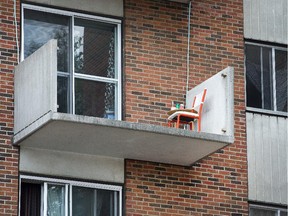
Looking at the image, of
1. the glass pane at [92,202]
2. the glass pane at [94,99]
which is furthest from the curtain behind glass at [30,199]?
the glass pane at [94,99]

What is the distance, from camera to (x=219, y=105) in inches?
1002

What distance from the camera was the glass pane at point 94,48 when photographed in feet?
86.0

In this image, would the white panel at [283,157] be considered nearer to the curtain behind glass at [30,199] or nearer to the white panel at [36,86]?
the curtain behind glass at [30,199]

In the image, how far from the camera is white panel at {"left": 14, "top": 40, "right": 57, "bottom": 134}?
79.0 ft

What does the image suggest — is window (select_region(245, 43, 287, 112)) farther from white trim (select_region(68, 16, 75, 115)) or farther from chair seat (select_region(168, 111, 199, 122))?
white trim (select_region(68, 16, 75, 115))

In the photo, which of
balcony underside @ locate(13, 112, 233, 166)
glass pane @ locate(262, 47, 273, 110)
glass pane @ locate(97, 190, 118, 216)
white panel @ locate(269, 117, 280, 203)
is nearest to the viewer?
balcony underside @ locate(13, 112, 233, 166)

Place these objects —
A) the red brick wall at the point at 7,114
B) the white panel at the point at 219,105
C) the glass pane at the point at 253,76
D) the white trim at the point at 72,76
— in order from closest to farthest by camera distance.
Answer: the red brick wall at the point at 7,114 → the white panel at the point at 219,105 → the white trim at the point at 72,76 → the glass pane at the point at 253,76

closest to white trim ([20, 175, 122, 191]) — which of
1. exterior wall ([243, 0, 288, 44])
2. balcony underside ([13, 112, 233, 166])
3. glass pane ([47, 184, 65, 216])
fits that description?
glass pane ([47, 184, 65, 216])

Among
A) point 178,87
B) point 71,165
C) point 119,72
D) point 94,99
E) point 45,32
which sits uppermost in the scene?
point 45,32

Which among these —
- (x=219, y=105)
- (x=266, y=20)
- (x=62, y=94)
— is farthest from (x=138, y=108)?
(x=266, y=20)

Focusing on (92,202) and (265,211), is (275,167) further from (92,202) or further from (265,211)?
(92,202)

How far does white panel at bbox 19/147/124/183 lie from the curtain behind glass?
1.01ft

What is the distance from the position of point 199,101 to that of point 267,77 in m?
2.76

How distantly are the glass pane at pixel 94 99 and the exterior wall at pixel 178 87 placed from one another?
32 cm
